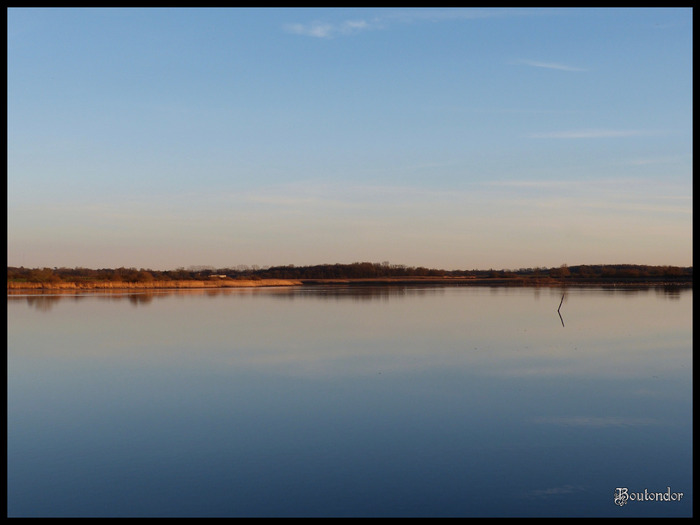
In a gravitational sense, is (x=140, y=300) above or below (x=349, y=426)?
above

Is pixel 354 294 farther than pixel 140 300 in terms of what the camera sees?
Yes

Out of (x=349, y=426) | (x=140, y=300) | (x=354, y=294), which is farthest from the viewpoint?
(x=354, y=294)

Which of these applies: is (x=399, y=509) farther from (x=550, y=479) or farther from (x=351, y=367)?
(x=351, y=367)

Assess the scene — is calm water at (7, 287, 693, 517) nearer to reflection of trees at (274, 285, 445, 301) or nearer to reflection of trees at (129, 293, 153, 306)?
reflection of trees at (129, 293, 153, 306)

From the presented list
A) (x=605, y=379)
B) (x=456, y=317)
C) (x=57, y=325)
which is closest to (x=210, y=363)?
(x=605, y=379)

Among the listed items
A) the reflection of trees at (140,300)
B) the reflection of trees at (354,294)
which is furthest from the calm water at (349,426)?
the reflection of trees at (354,294)

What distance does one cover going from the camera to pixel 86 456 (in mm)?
7383

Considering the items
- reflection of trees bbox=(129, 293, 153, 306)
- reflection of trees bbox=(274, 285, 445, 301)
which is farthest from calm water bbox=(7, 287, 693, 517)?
reflection of trees bbox=(274, 285, 445, 301)

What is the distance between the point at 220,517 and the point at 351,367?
756 cm

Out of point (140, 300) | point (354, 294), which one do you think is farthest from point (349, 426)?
point (354, 294)

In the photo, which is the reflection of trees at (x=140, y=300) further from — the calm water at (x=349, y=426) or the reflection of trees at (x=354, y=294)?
the calm water at (x=349, y=426)

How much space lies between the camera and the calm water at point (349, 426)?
6.18 meters

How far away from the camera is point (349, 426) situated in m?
8.60

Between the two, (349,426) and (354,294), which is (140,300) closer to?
(354,294)
